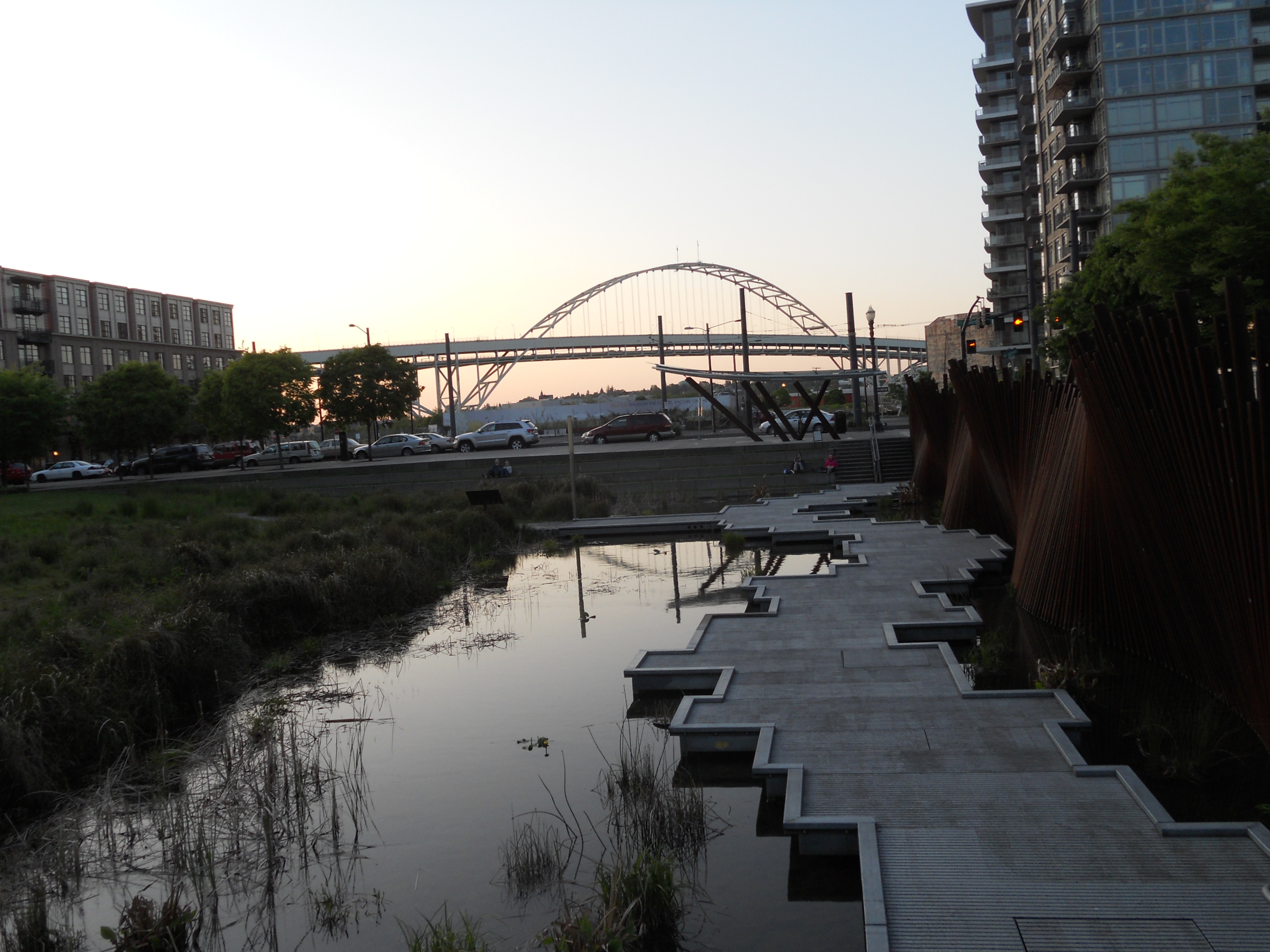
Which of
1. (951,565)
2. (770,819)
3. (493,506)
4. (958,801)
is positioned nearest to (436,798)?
(770,819)

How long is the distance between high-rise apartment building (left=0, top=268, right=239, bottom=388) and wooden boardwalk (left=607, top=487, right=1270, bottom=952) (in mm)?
73379

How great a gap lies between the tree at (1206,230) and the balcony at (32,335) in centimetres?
7341

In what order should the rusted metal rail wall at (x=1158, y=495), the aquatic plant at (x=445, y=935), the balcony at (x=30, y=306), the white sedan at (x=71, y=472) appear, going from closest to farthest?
the aquatic plant at (x=445, y=935) < the rusted metal rail wall at (x=1158, y=495) < the white sedan at (x=71, y=472) < the balcony at (x=30, y=306)

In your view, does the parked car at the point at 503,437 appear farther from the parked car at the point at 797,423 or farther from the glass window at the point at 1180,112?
the glass window at the point at 1180,112

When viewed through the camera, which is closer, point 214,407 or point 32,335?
point 214,407

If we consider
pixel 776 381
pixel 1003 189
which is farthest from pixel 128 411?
pixel 1003 189

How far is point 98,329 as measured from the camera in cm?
8406

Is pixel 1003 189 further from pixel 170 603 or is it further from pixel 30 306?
pixel 170 603

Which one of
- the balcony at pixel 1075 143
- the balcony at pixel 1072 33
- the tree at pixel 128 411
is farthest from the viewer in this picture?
the balcony at pixel 1075 143

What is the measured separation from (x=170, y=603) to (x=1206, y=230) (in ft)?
79.1

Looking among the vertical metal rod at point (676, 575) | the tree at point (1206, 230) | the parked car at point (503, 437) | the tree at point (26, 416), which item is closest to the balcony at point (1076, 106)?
the tree at point (1206, 230)

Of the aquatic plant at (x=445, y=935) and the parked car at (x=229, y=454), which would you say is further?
the parked car at (x=229, y=454)

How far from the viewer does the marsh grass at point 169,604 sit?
827 cm

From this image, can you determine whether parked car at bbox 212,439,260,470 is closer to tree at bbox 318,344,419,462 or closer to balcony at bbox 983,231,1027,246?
tree at bbox 318,344,419,462
